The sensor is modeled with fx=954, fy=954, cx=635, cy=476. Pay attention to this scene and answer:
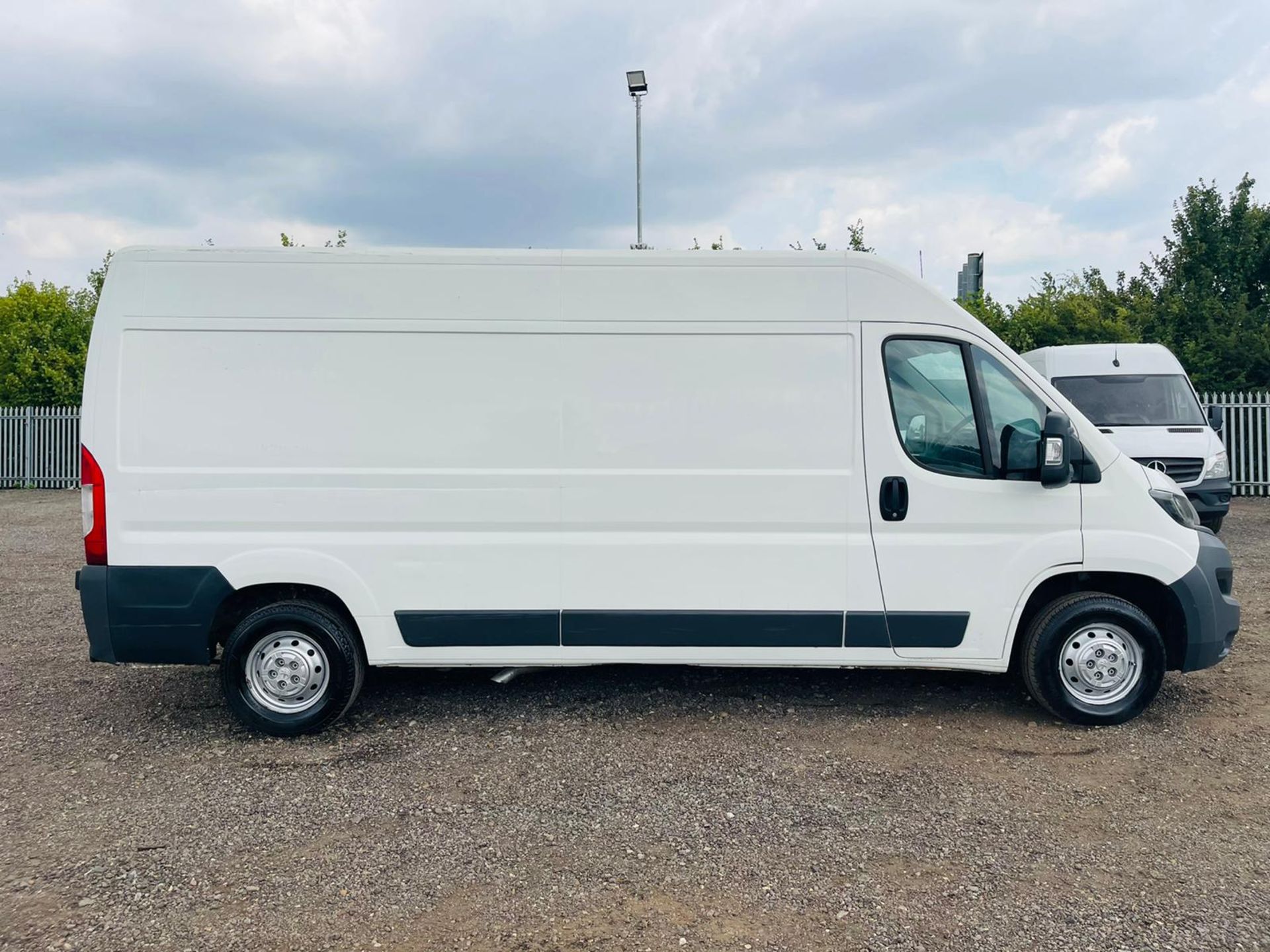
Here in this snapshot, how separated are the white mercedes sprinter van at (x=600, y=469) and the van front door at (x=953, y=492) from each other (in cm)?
1

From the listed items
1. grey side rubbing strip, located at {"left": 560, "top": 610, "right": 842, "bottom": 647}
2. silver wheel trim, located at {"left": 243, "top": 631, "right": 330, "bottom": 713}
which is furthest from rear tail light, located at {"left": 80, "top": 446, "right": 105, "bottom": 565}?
grey side rubbing strip, located at {"left": 560, "top": 610, "right": 842, "bottom": 647}

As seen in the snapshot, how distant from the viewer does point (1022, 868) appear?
3525 millimetres

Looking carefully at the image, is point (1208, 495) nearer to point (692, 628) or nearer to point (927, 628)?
point (927, 628)

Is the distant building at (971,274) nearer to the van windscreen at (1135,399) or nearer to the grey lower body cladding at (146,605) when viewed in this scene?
the van windscreen at (1135,399)

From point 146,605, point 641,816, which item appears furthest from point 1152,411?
point 146,605

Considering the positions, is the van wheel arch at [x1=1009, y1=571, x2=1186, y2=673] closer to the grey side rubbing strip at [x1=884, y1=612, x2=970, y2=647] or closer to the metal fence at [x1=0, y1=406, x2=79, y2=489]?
the grey side rubbing strip at [x1=884, y1=612, x2=970, y2=647]

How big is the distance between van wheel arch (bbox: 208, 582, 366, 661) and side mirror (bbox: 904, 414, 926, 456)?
2.97 m

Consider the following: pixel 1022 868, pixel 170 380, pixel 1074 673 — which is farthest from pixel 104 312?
pixel 1074 673

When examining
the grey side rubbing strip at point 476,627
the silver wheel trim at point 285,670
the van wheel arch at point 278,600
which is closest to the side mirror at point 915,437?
the grey side rubbing strip at point 476,627

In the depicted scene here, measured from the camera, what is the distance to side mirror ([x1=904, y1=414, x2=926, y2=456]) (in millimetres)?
4805

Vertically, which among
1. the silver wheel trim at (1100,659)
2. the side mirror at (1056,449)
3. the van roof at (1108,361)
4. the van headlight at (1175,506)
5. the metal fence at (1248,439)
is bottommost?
the silver wheel trim at (1100,659)

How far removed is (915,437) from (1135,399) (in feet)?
24.8

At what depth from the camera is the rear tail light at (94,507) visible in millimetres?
4711

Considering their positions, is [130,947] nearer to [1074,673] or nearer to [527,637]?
[527,637]
